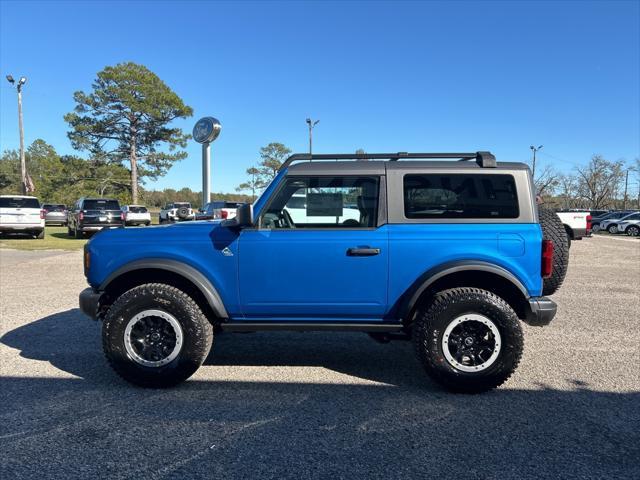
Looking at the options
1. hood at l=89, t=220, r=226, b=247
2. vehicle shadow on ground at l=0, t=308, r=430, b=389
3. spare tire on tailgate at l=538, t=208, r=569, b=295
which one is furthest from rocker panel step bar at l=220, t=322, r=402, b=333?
spare tire on tailgate at l=538, t=208, r=569, b=295

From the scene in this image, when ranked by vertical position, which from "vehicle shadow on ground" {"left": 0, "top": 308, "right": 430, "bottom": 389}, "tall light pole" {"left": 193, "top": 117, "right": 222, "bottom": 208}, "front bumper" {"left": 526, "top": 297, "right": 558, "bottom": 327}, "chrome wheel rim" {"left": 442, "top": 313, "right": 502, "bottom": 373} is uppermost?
"tall light pole" {"left": 193, "top": 117, "right": 222, "bottom": 208}

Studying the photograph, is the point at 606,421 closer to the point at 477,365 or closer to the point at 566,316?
the point at 477,365

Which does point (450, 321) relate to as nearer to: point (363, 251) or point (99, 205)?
point (363, 251)

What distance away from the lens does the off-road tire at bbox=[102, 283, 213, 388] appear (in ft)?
12.2

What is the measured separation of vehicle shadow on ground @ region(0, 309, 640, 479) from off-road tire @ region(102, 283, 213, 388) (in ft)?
0.43

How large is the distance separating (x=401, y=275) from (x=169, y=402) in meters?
2.15

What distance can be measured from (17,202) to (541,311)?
19668mm

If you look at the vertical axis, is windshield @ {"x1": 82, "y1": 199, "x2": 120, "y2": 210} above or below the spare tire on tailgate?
above

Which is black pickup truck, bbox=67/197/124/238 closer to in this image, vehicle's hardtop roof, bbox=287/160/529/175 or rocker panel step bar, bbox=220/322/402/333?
rocker panel step bar, bbox=220/322/402/333

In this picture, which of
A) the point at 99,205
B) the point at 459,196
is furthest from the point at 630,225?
the point at 459,196

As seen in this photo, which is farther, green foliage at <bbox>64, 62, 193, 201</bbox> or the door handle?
green foliage at <bbox>64, 62, 193, 201</bbox>

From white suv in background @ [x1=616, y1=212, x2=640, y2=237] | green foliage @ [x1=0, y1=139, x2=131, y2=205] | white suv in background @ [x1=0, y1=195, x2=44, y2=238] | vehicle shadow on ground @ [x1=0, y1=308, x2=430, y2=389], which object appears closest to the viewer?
vehicle shadow on ground @ [x1=0, y1=308, x2=430, y2=389]

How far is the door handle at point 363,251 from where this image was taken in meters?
3.67

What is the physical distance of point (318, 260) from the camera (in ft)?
12.2
